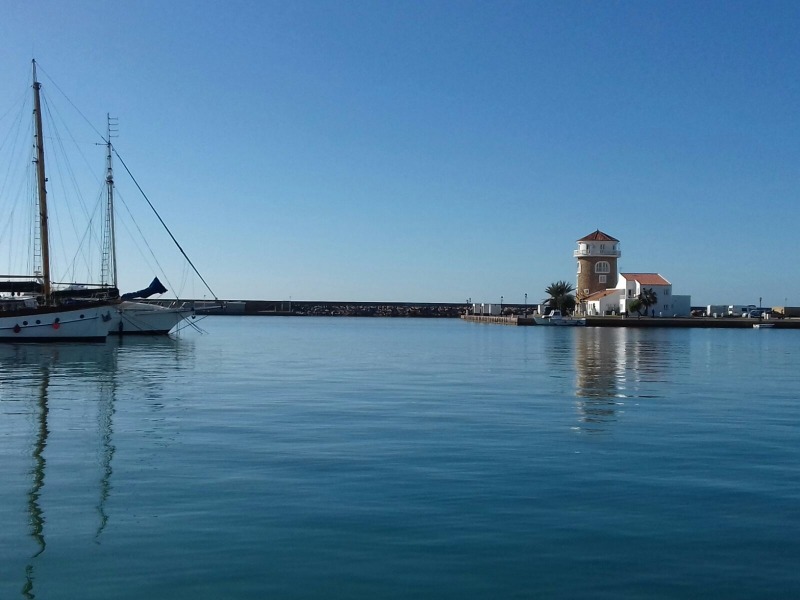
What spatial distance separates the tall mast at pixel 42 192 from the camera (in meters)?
57.6

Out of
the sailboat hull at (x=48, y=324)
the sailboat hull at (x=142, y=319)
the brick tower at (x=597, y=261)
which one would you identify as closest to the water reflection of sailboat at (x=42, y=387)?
the sailboat hull at (x=48, y=324)

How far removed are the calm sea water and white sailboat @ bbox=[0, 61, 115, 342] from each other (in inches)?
1211

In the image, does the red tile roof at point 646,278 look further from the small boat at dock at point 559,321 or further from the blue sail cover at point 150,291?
the blue sail cover at point 150,291

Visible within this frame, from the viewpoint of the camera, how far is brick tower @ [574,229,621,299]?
131250 mm

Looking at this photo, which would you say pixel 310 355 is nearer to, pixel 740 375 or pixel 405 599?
pixel 740 375

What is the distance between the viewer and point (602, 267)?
5221 inches

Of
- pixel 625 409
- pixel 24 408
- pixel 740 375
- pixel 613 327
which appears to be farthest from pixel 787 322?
pixel 24 408

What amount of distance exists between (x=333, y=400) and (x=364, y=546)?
594 inches

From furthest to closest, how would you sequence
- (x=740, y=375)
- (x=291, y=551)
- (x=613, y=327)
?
(x=613, y=327) < (x=740, y=375) < (x=291, y=551)

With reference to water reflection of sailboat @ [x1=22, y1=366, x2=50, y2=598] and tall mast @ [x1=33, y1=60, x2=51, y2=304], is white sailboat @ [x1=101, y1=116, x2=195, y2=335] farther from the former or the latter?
water reflection of sailboat @ [x1=22, y1=366, x2=50, y2=598]

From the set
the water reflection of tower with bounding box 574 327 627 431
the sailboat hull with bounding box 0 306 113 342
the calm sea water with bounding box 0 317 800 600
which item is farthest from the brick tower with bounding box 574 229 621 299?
the calm sea water with bounding box 0 317 800 600

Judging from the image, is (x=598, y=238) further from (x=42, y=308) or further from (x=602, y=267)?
(x=42, y=308)

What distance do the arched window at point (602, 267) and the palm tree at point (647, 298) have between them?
1075cm

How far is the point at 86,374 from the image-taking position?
32.7 meters
